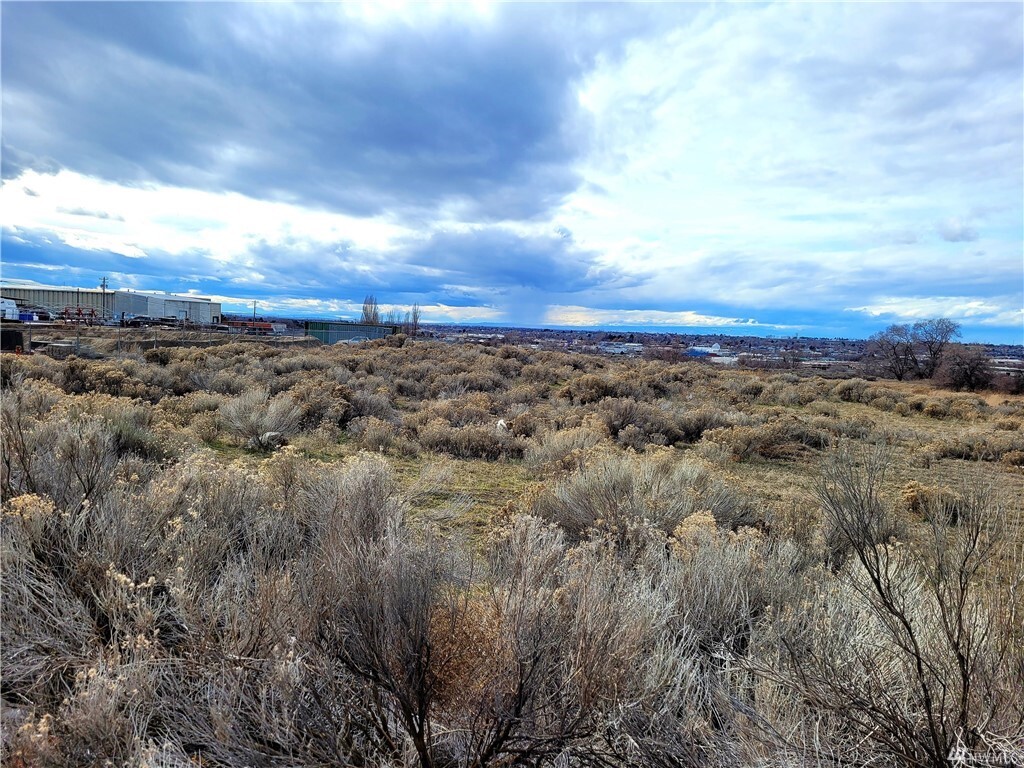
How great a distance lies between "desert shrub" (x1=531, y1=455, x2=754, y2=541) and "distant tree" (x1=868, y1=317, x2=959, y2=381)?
48.0 metres

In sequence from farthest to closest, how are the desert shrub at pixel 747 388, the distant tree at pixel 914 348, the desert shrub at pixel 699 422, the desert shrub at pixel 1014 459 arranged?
the distant tree at pixel 914 348, the desert shrub at pixel 747 388, the desert shrub at pixel 699 422, the desert shrub at pixel 1014 459

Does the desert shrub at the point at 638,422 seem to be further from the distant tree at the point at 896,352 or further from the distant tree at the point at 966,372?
the distant tree at the point at 896,352

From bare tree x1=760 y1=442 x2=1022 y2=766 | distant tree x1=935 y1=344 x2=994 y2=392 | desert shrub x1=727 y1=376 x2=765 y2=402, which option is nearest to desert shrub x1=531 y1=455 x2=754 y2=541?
bare tree x1=760 y1=442 x2=1022 y2=766

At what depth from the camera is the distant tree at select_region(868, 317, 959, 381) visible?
45.0m

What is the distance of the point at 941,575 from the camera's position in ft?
7.66

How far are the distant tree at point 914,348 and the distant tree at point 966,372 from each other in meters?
5.63

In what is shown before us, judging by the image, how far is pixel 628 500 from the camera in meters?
5.84

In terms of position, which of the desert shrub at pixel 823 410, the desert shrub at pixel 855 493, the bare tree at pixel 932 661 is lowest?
the desert shrub at pixel 823 410

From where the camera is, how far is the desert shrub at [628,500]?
5668 millimetres

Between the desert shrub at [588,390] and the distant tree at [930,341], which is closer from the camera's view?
the desert shrub at [588,390]

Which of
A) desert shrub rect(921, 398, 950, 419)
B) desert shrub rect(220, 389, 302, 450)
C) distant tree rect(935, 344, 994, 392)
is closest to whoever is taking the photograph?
desert shrub rect(220, 389, 302, 450)

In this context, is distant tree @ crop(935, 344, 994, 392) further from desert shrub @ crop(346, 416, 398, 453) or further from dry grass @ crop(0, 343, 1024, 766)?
dry grass @ crop(0, 343, 1024, 766)

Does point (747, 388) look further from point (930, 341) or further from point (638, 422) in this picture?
point (930, 341)

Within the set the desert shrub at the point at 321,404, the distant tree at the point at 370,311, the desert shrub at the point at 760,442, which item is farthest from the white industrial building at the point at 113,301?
the desert shrub at the point at 760,442
